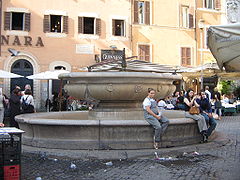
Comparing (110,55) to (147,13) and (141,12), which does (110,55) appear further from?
(147,13)

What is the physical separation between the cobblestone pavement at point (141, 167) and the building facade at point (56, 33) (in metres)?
15.0

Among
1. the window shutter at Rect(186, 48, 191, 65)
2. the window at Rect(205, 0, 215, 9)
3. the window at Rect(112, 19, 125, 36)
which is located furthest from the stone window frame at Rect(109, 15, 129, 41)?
the window at Rect(205, 0, 215, 9)

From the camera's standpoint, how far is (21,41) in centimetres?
Result: 2006

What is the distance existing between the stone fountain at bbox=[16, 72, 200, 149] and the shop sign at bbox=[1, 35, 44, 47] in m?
13.9

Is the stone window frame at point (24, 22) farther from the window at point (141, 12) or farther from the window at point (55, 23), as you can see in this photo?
the window at point (141, 12)

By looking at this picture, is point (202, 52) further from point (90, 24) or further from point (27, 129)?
point (27, 129)

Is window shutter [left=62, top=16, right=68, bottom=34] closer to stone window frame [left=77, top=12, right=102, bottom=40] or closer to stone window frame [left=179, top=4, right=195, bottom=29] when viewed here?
stone window frame [left=77, top=12, right=102, bottom=40]

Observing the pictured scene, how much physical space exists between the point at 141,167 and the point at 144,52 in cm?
1867

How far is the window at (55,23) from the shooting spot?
2058 cm

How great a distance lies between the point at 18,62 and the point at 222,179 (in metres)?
17.8

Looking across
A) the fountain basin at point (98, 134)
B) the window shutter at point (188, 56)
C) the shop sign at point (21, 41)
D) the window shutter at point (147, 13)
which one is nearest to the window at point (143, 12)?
the window shutter at point (147, 13)

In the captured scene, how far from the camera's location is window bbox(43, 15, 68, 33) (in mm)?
20578

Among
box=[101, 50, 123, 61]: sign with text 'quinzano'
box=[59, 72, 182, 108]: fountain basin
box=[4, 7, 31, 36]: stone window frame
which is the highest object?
box=[4, 7, 31, 36]: stone window frame

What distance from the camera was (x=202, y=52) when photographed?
25.1 meters
